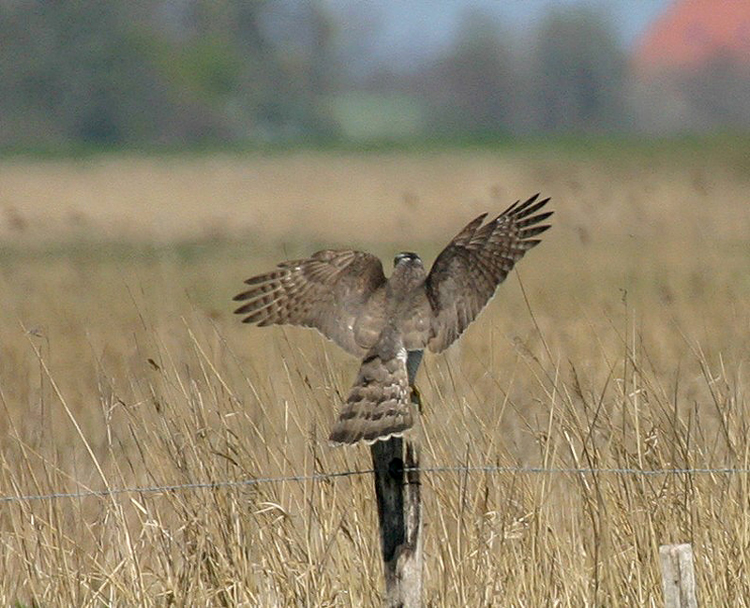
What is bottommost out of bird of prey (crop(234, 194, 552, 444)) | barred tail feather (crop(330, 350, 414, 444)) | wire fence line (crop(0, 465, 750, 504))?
wire fence line (crop(0, 465, 750, 504))

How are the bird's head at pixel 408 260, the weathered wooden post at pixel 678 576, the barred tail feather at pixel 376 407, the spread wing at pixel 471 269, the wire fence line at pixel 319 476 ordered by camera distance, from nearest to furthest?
the weathered wooden post at pixel 678 576, the barred tail feather at pixel 376 407, the wire fence line at pixel 319 476, the spread wing at pixel 471 269, the bird's head at pixel 408 260

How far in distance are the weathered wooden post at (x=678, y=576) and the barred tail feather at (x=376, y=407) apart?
0.80m

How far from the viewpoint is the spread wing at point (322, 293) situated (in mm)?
5191

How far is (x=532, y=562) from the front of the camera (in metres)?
5.00

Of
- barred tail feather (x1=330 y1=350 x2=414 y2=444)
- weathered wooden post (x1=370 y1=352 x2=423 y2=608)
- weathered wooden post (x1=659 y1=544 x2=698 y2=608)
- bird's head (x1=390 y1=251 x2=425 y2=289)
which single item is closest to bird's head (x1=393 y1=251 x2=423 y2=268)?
bird's head (x1=390 y1=251 x2=425 y2=289)

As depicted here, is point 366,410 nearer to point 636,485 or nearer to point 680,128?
point 636,485

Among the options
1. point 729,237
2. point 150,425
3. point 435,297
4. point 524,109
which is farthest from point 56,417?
point 524,109

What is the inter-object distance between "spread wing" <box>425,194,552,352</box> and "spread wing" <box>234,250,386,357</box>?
0.73ft

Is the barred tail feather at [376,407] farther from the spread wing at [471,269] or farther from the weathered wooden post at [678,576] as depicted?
the weathered wooden post at [678,576]

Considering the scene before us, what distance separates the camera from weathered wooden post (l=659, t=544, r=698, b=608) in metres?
4.00

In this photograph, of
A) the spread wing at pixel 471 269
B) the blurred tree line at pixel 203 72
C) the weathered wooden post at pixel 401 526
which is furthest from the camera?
the blurred tree line at pixel 203 72

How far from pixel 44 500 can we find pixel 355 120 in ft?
125

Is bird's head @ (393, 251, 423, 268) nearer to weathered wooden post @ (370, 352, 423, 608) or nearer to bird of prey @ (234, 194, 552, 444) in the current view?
bird of prey @ (234, 194, 552, 444)

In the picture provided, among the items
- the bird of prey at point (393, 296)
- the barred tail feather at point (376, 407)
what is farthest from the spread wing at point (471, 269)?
the barred tail feather at point (376, 407)
